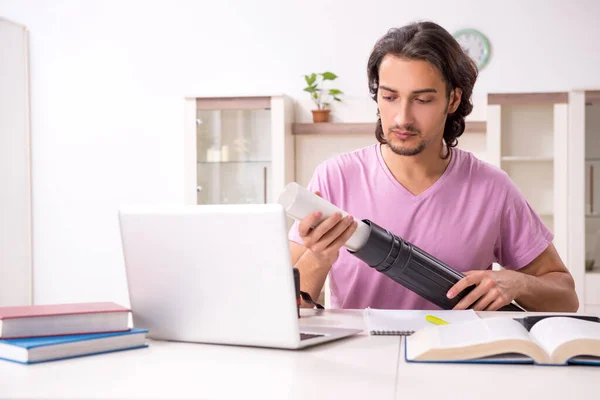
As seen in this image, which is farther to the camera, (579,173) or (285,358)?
(579,173)

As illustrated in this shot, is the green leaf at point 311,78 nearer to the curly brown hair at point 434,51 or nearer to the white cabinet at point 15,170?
the white cabinet at point 15,170

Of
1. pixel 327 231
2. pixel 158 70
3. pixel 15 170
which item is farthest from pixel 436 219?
pixel 15 170

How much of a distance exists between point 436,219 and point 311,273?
16.9 inches

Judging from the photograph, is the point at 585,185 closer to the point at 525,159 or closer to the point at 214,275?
the point at 525,159

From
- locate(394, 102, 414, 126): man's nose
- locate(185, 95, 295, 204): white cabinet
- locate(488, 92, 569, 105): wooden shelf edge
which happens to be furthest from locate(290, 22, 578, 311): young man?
locate(185, 95, 295, 204): white cabinet

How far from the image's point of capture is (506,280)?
1.74 meters

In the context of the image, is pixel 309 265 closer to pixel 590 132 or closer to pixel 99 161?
pixel 590 132

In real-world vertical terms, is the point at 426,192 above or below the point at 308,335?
above

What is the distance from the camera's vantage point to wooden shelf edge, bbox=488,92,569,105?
3.84 m

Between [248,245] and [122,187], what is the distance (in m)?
3.58

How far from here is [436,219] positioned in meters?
2.05

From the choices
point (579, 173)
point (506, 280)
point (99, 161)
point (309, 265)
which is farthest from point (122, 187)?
point (506, 280)

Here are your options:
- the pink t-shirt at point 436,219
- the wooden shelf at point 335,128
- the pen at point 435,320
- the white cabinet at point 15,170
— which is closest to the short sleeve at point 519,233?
the pink t-shirt at point 436,219

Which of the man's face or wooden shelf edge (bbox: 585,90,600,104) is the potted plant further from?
the man's face
